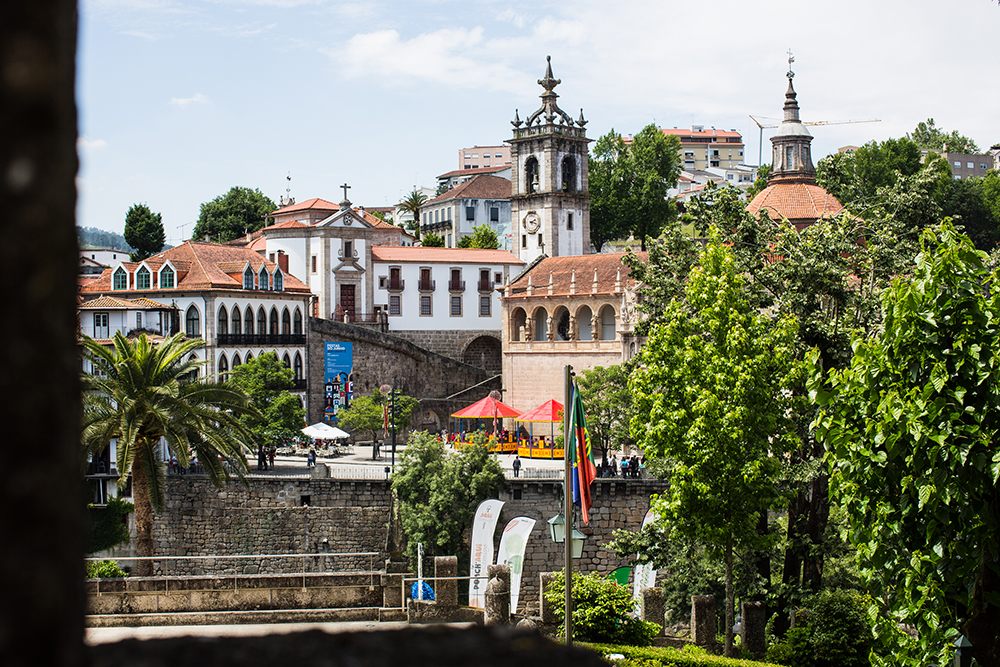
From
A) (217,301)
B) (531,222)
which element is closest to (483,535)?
(217,301)

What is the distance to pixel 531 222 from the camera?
253 feet

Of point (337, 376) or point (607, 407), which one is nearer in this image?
point (607, 407)

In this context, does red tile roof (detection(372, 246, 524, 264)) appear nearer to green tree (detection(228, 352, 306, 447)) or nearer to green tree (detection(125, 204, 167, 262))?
green tree (detection(228, 352, 306, 447))

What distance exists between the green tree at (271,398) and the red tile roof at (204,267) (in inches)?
188

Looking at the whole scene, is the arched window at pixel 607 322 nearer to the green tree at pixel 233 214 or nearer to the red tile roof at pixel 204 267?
the red tile roof at pixel 204 267

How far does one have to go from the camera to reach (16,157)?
259 centimetres

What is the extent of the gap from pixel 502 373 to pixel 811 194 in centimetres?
1856

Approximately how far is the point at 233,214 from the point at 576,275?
4528 cm

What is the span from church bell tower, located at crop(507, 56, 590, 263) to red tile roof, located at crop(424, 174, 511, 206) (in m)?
27.6

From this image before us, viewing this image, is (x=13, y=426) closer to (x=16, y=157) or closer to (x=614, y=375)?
(x=16, y=157)

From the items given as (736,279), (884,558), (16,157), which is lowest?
(884,558)

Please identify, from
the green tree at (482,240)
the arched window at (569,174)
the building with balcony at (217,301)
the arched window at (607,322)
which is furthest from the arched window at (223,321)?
the green tree at (482,240)

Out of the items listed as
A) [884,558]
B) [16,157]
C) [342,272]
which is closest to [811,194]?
[342,272]

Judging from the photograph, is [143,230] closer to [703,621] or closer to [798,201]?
[798,201]
